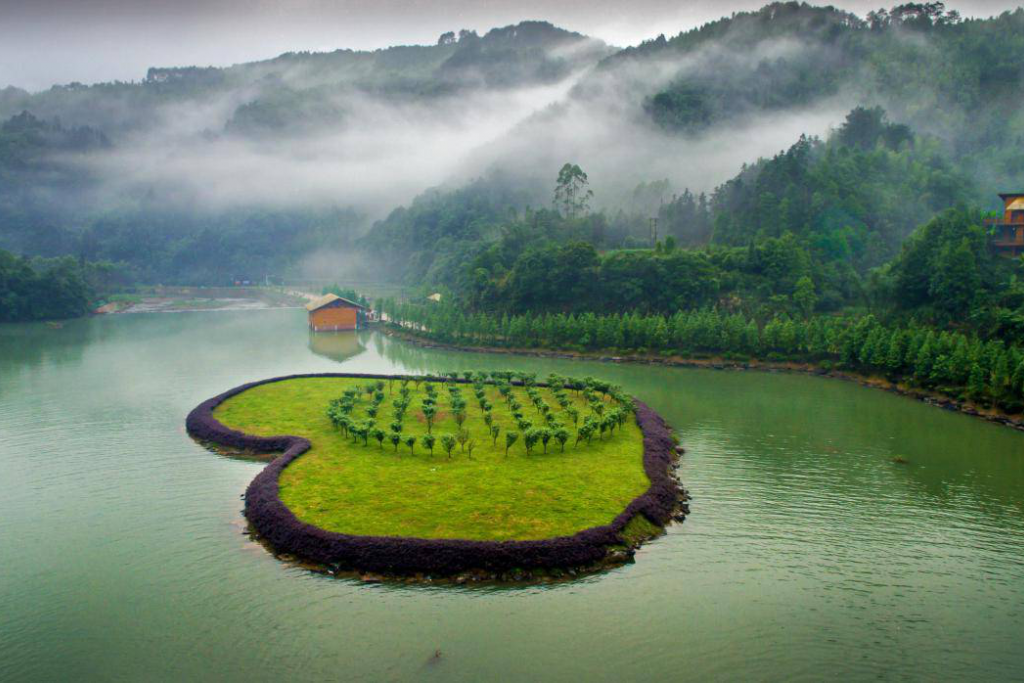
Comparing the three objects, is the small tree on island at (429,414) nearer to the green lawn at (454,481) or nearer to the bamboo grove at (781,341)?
the green lawn at (454,481)

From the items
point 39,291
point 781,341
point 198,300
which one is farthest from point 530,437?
point 198,300

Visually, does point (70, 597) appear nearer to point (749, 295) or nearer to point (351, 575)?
point (351, 575)

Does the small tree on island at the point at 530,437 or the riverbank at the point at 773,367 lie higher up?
the small tree on island at the point at 530,437

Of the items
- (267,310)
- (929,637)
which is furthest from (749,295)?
(267,310)

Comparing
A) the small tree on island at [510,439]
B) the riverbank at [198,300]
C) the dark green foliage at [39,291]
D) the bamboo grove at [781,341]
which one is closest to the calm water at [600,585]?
the bamboo grove at [781,341]

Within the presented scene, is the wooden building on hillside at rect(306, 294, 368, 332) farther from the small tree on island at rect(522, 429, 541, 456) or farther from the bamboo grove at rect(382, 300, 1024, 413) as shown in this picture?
the small tree on island at rect(522, 429, 541, 456)

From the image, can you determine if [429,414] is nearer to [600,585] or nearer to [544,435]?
[544,435]
